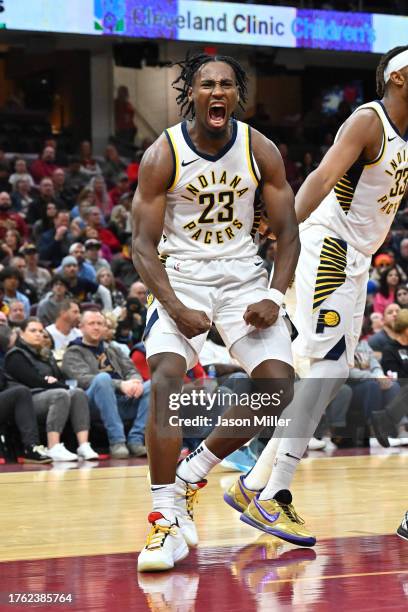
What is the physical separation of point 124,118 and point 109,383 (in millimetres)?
11998

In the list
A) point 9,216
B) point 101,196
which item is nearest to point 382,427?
point 9,216

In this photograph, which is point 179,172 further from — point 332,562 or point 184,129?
point 332,562

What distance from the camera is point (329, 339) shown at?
531 cm

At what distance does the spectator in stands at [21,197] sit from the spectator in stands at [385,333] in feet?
19.1

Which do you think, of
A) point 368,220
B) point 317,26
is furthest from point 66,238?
point 368,220

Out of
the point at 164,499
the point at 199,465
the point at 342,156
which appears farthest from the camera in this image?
the point at 342,156

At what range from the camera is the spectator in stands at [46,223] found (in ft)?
48.6

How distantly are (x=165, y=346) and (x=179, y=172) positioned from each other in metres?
0.73

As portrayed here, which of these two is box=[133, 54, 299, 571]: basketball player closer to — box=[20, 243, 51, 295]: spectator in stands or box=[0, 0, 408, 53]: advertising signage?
box=[20, 243, 51, 295]: spectator in stands

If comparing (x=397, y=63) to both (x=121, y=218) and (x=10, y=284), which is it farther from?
(x=121, y=218)

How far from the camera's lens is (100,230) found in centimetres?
1532

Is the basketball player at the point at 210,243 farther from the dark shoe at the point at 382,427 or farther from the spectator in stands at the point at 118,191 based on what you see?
the spectator in stands at the point at 118,191

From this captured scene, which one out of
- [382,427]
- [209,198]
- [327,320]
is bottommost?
[382,427]

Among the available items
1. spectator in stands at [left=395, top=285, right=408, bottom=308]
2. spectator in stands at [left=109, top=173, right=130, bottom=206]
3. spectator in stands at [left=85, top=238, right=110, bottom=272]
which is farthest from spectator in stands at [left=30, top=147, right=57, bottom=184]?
spectator in stands at [left=395, top=285, right=408, bottom=308]
